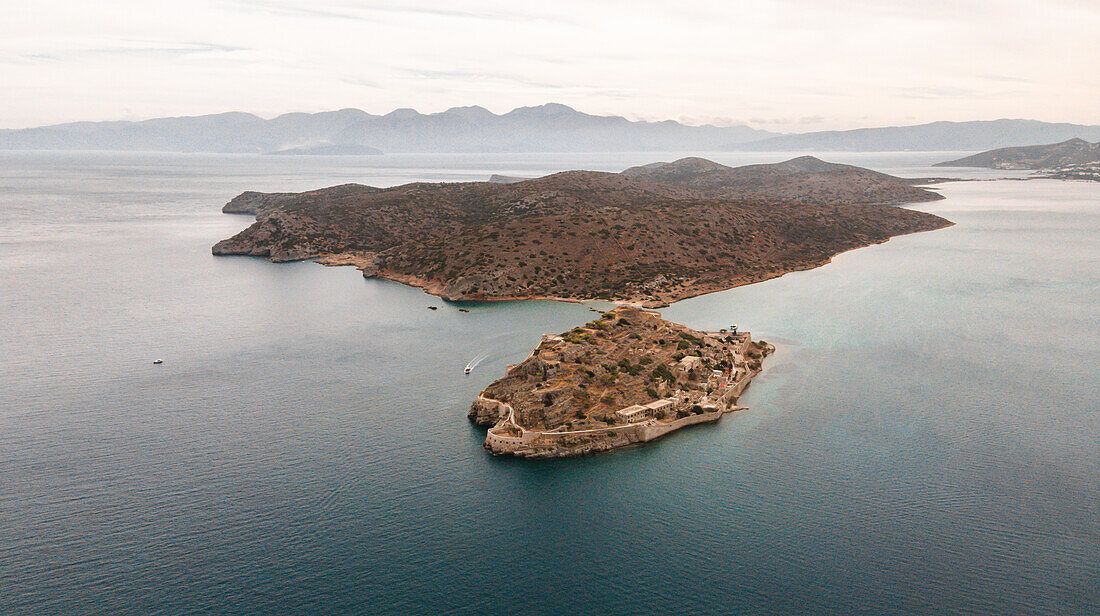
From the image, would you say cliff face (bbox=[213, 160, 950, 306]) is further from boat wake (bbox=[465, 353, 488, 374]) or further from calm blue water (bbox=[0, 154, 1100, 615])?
boat wake (bbox=[465, 353, 488, 374])

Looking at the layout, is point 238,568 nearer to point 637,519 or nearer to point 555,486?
point 555,486

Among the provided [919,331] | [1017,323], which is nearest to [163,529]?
[919,331]

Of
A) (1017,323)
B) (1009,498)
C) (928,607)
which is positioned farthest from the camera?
(1017,323)

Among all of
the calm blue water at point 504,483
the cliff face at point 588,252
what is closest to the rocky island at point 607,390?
the calm blue water at point 504,483

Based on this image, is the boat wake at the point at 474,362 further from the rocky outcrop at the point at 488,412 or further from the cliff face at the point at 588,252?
the cliff face at the point at 588,252

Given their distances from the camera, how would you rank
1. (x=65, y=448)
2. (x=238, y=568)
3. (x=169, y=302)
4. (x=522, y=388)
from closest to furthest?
(x=238, y=568)
(x=65, y=448)
(x=522, y=388)
(x=169, y=302)

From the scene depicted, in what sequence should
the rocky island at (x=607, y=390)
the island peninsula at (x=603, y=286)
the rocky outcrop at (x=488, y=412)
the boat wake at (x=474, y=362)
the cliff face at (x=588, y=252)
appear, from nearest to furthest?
the rocky island at (x=607, y=390)
the island peninsula at (x=603, y=286)
the rocky outcrop at (x=488, y=412)
the boat wake at (x=474, y=362)
the cliff face at (x=588, y=252)
